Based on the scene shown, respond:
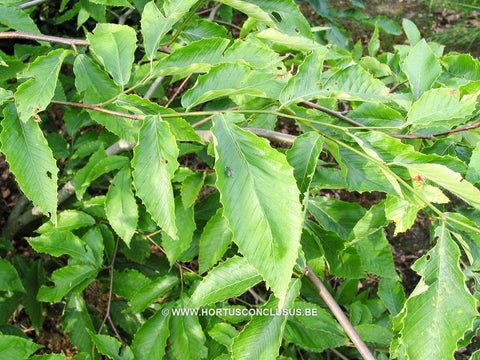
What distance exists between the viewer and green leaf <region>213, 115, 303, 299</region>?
0.72 m

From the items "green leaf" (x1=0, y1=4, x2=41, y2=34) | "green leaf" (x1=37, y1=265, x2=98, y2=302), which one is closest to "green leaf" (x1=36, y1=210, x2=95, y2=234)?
"green leaf" (x1=37, y1=265, x2=98, y2=302)

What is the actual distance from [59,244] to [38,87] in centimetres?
68

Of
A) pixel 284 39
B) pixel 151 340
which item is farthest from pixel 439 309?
pixel 151 340

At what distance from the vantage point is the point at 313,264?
1.37 meters

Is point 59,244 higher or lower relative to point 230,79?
lower

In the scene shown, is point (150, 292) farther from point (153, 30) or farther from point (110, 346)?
point (153, 30)

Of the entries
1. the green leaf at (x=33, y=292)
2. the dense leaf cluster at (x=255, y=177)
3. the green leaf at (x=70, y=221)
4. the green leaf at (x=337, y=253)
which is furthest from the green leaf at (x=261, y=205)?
the green leaf at (x=33, y=292)

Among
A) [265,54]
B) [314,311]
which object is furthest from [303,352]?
[265,54]

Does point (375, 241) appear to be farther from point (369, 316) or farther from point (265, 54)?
point (265, 54)

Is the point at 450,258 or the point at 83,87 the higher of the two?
the point at 83,87

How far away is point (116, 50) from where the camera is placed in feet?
3.67

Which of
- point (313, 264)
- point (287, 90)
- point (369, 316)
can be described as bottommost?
point (369, 316)

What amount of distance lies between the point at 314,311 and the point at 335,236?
0.30 meters

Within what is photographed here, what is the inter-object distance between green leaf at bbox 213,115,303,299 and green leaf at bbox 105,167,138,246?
0.69 meters
